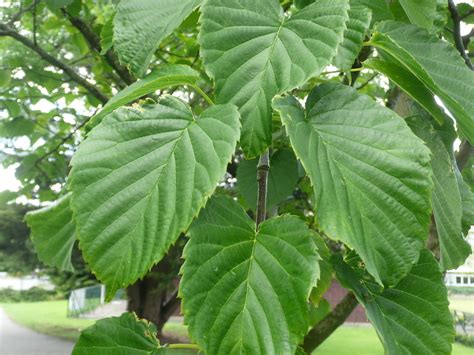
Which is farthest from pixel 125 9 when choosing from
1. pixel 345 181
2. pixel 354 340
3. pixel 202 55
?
pixel 354 340

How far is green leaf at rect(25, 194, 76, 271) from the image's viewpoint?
1.41 feet

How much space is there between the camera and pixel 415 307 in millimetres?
363

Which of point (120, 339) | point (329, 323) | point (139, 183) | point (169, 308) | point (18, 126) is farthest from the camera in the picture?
point (169, 308)

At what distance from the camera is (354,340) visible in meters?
2.09

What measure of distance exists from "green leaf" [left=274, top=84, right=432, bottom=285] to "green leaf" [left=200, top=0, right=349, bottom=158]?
0.02 metres

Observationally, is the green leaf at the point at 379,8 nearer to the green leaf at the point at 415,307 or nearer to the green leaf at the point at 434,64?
the green leaf at the point at 434,64

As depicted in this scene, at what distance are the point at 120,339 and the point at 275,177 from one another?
261 mm

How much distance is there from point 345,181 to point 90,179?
0.46 ft

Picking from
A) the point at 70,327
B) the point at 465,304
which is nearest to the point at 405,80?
the point at 465,304

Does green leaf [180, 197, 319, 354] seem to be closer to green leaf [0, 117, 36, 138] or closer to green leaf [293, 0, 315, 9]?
green leaf [293, 0, 315, 9]

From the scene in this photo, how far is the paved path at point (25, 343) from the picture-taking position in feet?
8.66

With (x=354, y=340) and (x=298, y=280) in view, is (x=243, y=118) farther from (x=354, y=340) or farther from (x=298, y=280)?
(x=354, y=340)

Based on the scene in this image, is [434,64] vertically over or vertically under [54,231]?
over

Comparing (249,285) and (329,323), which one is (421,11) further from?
(329,323)
